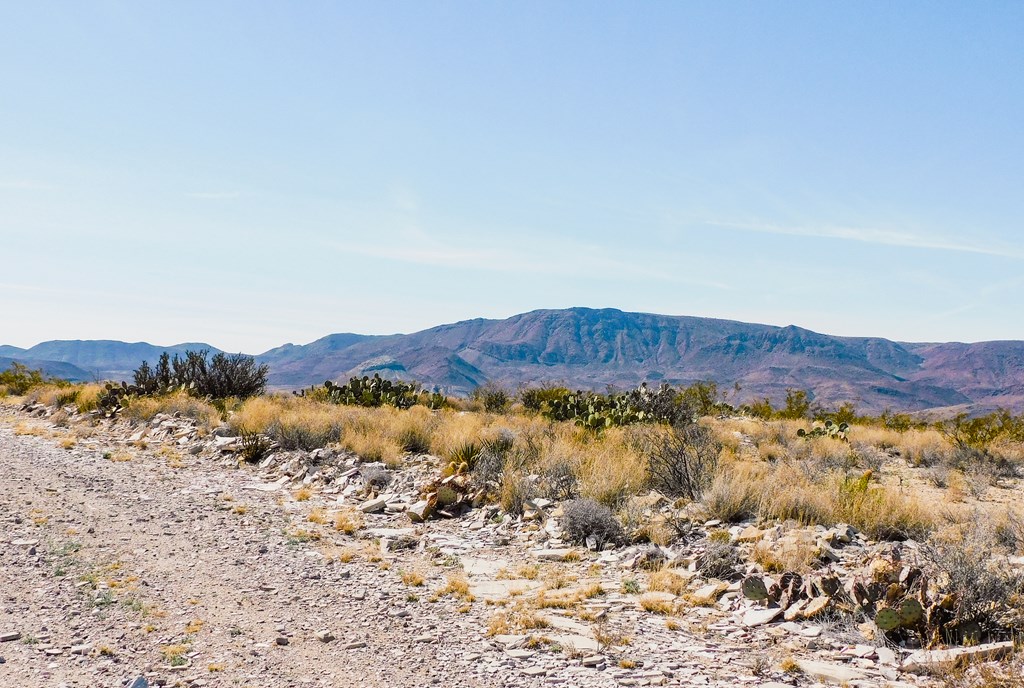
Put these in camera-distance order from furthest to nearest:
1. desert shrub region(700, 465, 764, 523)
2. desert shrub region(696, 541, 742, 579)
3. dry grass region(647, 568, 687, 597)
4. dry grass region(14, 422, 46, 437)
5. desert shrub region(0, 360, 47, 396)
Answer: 1. desert shrub region(0, 360, 47, 396)
2. dry grass region(14, 422, 46, 437)
3. desert shrub region(700, 465, 764, 523)
4. desert shrub region(696, 541, 742, 579)
5. dry grass region(647, 568, 687, 597)

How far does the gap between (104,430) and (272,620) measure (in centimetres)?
1443

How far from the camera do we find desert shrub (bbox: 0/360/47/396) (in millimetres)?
28541

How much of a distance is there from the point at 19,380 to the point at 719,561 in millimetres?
32661

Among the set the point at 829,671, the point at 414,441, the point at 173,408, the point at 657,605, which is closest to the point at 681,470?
the point at 657,605

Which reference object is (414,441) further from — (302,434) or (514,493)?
(514,493)

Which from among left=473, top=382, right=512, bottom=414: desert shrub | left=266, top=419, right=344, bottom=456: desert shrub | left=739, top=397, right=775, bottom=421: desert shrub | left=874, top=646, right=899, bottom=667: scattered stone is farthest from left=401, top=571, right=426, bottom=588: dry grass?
left=739, top=397, right=775, bottom=421: desert shrub

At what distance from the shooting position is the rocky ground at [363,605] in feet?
17.1

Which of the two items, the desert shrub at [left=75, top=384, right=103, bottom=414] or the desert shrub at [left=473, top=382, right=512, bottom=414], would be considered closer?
the desert shrub at [left=75, top=384, right=103, bottom=414]

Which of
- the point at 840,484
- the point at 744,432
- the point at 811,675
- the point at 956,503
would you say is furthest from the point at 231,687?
the point at 744,432

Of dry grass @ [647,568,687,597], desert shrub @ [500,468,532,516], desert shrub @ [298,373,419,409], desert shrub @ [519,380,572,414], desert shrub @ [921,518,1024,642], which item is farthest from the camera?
desert shrub @ [519,380,572,414]

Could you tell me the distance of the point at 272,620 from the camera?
627cm

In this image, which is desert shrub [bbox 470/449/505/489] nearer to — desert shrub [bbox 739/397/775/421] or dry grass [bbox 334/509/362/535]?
dry grass [bbox 334/509/362/535]

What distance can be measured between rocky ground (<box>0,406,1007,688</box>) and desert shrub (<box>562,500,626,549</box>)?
0.29m

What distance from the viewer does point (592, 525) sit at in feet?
29.4
